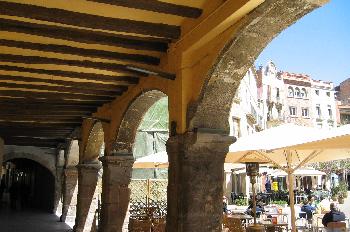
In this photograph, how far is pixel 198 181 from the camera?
3934 millimetres

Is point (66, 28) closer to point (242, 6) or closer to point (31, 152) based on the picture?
point (242, 6)

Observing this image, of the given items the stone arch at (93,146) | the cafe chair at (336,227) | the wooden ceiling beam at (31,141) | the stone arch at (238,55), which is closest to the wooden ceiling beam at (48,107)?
the stone arch at (93,146)

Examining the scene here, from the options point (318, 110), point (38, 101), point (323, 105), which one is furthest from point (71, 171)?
point (323, 105)

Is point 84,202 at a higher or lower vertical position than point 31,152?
lower

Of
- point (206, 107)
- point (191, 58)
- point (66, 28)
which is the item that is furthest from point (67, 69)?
point (206, 107)

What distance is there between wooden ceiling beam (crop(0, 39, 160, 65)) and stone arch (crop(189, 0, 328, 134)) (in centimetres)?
145

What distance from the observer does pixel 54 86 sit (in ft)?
21.2

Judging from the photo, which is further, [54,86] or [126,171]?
[126,171]

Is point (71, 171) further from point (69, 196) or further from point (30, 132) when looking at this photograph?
point (30, 132)

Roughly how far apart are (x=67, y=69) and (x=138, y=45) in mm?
1741

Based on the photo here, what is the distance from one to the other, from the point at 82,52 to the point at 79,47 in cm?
8

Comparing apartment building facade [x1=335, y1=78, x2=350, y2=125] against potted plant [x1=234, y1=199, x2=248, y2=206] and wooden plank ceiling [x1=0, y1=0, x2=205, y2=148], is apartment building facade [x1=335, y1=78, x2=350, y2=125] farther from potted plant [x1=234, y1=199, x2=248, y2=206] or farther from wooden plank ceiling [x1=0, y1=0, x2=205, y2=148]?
wooden plank ceiling [x1=0, y1=0, x2=205, y2=148]

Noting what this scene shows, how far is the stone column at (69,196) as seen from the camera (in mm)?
12578

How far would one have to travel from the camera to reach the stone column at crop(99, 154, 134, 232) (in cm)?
694
